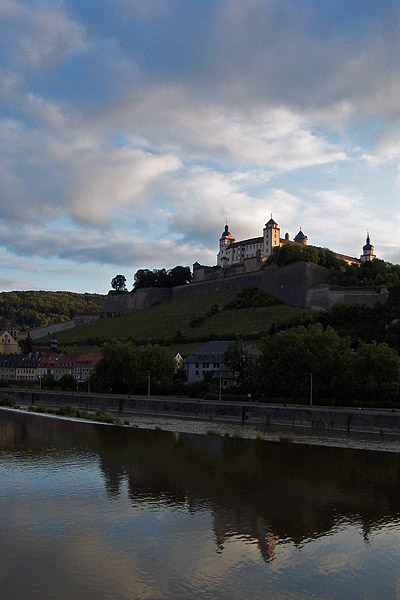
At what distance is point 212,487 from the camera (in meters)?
22.6

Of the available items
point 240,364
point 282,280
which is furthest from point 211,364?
point 282,280

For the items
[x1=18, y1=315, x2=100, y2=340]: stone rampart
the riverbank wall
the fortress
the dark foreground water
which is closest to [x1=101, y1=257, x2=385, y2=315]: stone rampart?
the fortress

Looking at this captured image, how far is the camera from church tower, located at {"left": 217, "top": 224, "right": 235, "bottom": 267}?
12988 cm

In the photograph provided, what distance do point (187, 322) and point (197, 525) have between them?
82.4 meters

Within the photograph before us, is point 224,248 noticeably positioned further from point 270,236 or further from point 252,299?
point 252,299

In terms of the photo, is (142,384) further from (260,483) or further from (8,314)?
(8,314)

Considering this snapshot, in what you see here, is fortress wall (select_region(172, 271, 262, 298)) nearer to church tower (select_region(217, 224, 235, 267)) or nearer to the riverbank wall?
church tower (select_region(217, 224, 235, 267))

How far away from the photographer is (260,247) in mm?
121312

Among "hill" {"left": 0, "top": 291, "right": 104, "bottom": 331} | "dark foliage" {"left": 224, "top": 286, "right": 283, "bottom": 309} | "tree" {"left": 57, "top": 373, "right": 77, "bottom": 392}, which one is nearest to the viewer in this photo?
"tree" {"left": 57, "top": 373, "right": 77, "bottom": 392}

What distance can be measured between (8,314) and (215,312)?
3891 inches

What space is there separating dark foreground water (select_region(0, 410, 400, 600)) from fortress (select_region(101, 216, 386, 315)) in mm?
58384

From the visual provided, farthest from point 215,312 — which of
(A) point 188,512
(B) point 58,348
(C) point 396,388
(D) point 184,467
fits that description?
(A) point 188,512

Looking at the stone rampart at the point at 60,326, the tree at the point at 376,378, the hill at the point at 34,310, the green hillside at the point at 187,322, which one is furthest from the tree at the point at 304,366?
the hill at the point at 34,310

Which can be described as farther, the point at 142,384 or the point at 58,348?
the point at 58,348
